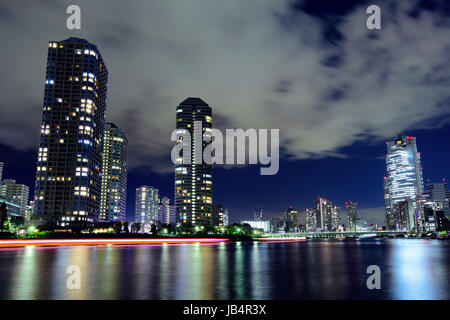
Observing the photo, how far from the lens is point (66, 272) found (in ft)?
105
